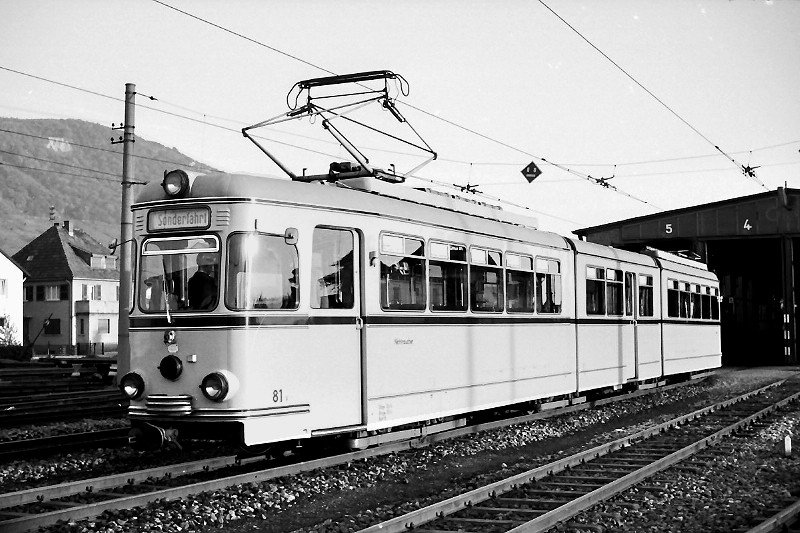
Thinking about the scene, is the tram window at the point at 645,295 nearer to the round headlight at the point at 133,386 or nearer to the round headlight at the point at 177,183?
the round headlight at the point at 177,183

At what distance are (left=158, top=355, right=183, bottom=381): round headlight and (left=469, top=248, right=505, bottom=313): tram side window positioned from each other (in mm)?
4769

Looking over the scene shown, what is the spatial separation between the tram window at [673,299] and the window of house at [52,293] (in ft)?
184

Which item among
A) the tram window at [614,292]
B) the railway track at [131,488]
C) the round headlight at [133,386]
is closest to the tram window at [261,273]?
the round headlight at [133,386]

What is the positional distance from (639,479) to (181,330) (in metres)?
5.09

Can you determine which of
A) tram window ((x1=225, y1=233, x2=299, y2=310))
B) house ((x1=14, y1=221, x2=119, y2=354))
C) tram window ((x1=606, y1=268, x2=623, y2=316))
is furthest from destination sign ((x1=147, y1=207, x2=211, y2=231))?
house ((x1=14, y1=221, x2=119, y2=354))

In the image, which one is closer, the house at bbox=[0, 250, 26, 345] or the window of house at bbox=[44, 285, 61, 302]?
the house at bbox=[0, 250, 26, 345]

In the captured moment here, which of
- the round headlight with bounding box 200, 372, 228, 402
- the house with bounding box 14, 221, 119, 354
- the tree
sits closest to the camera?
the round headlight with bounding box 200, 372, 228, 402

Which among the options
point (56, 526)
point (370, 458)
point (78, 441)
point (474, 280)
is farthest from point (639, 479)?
point (78, 441)

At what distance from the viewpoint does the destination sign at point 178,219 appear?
392 inches

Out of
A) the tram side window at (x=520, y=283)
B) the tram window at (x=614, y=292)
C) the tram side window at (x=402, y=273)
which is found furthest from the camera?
the tram window at (x=614, y=292)

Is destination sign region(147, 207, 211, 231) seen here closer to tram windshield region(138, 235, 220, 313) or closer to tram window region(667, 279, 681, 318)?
tram windshield region(138, 235, 220, 313)

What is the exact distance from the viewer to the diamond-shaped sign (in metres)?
27.2

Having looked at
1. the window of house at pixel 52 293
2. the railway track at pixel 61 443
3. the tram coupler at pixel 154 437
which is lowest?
the railway track at pixel 61 443

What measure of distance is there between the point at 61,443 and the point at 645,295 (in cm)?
1330
